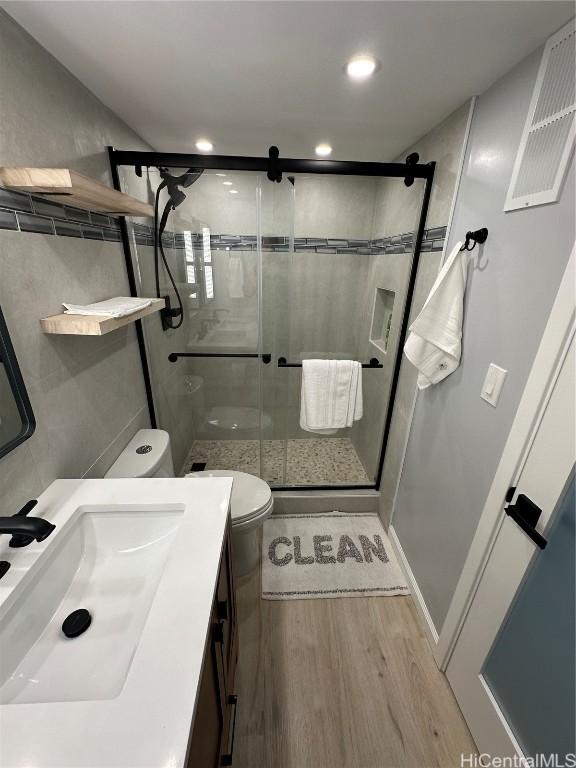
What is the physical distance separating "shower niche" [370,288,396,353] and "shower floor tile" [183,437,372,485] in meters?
0.92

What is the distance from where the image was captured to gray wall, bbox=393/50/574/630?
0.87m

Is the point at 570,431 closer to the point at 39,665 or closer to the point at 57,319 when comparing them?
the point at 39,665

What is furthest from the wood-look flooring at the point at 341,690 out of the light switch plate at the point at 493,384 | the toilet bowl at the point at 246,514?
the light switch plate at the point at 493,384

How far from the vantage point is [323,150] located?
5.68ft

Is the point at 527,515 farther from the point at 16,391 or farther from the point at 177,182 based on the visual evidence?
the point at 177,182

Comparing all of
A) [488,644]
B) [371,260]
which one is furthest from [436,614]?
[371,260]

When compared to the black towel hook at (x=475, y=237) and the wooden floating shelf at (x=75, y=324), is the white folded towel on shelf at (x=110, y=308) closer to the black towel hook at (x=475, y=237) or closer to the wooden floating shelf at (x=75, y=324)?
the wooden floating shelf at (x=75, y=324)

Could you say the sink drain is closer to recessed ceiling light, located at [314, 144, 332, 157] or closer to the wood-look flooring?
the wood-look flooring

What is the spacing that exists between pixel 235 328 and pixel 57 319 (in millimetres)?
1308

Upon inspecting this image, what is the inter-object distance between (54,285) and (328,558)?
1881 millimetres

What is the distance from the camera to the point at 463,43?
0.89 meters

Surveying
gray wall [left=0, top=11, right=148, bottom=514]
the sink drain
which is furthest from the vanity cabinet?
gray wall [left=0, top=11, right=148, bottom=514]

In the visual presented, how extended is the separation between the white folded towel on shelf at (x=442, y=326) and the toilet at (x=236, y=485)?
1040mm

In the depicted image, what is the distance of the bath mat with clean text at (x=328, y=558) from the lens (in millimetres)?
1627
